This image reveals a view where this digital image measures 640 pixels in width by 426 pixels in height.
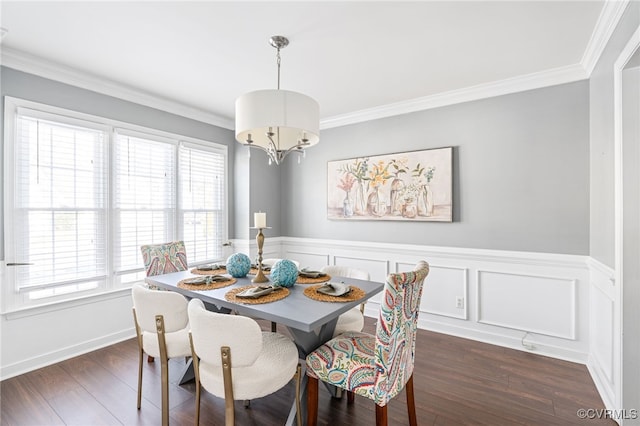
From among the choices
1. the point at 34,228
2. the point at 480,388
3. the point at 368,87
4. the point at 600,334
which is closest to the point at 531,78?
the point at 368,87

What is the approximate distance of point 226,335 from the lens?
142cm

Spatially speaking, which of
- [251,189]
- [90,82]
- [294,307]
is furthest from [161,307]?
[251,189]

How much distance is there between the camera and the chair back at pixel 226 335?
1403 mm

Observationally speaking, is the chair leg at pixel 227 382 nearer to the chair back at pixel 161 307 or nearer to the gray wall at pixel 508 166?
the chair back at pixel 161 307

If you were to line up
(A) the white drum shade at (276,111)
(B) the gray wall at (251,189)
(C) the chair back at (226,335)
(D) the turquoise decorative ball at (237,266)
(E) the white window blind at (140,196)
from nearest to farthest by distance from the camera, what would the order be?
(C) the chair back at (226,335) < (A) the white drum shade at (276,111) < (D) the turquoise decorative ball at (237,266) < (E) the white window blind at (140,196) < (B) the gray wall at (251,189)

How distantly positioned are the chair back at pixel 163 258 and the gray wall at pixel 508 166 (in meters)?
2.17

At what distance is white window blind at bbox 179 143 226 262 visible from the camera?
385cm

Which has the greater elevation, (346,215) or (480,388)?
(346,215)

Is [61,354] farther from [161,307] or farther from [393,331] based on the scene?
[393,331]

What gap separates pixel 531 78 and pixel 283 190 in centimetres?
332

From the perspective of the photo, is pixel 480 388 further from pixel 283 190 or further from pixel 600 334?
pixel 283 190

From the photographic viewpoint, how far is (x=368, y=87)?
3199mm

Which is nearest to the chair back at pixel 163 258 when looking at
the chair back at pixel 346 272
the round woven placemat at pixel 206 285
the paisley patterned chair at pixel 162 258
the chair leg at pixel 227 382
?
the paisley patterned chair at pixel 162 258

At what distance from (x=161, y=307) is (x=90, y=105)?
2.37 metres
